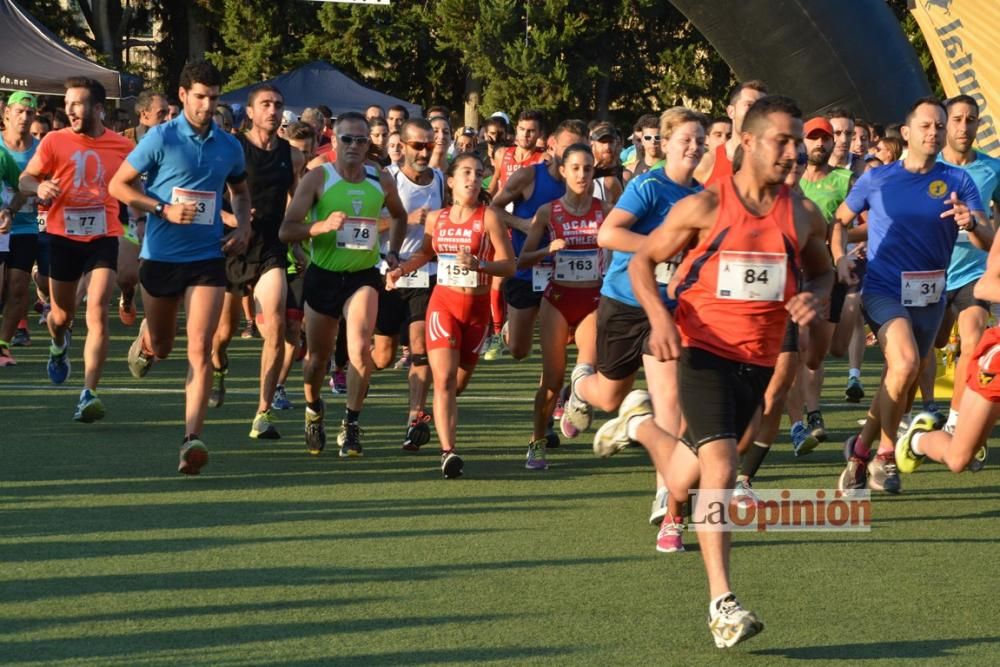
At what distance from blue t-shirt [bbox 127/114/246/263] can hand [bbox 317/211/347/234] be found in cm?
53

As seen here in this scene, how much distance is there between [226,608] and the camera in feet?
19.0

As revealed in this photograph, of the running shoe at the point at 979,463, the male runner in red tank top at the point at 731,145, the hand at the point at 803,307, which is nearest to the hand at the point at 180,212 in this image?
the male runner in red tank top at the point at 731,145

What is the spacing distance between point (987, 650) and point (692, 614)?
976 mm

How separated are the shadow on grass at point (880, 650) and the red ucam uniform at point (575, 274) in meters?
3.67

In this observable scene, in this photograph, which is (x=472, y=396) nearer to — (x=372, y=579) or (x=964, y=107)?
(x=964, y=107)

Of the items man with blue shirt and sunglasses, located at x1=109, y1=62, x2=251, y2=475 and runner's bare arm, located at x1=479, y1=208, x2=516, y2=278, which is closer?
man with blue shirt and sunglasses, located at x1=109, y1=62, x2=251, y2=475

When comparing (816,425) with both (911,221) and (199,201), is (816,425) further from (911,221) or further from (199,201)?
(199,201)

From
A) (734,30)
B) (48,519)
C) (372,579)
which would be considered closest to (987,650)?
(372,579)

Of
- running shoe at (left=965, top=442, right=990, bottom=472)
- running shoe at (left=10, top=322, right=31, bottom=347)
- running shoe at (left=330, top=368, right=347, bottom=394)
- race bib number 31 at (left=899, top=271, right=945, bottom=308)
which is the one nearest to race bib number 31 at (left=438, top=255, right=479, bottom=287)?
race bib number 31 at (left=899, top=271, right=945, bottom=308)

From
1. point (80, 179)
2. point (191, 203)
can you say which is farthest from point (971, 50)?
point (191, 203)

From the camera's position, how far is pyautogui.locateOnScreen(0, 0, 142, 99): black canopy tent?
23578mm

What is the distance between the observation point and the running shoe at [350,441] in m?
9.18

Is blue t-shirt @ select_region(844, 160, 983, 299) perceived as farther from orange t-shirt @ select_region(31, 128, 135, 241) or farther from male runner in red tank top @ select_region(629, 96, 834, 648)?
orange t-shirt @ select_region(31, 128, 135, 241)

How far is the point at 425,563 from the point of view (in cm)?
659
